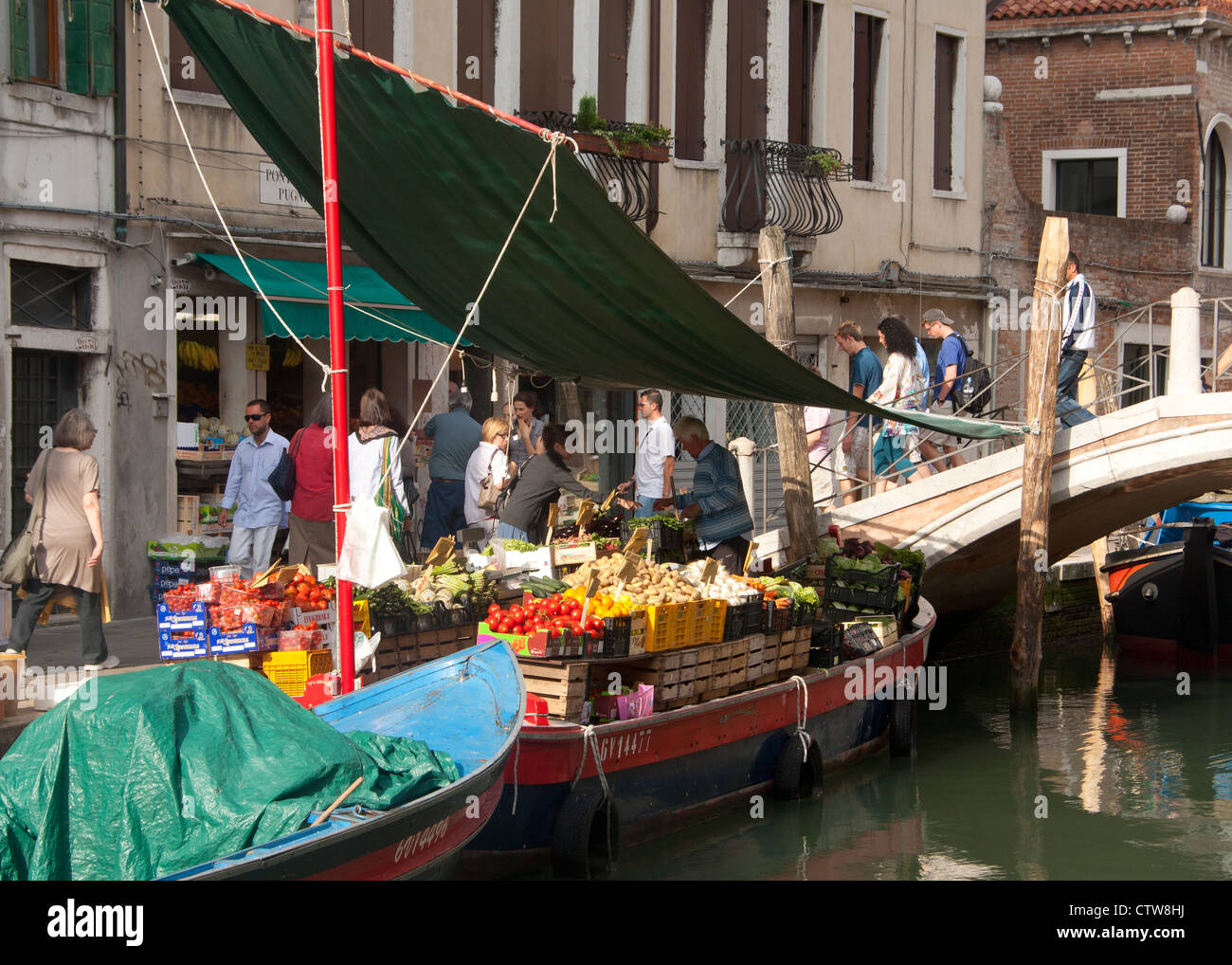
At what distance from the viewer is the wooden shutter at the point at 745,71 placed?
19.0 meters

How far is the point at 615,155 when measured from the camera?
54.3ft

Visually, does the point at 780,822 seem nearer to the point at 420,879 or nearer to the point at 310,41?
the point at 420,879

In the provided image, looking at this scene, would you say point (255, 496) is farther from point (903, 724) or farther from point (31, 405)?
point (903, 724)

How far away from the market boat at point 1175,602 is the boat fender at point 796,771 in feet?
27.7

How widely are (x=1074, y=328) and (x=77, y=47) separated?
29.2 feet

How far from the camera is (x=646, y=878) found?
8.91m

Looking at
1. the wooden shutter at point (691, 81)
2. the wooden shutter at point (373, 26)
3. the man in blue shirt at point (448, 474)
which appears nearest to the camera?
the man in blue shirt at point (448, 474)

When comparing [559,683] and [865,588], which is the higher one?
[865,588]

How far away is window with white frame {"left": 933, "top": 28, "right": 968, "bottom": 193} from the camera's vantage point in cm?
2211

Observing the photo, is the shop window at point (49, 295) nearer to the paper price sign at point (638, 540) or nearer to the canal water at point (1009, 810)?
the paper price sign at point (638, 540)

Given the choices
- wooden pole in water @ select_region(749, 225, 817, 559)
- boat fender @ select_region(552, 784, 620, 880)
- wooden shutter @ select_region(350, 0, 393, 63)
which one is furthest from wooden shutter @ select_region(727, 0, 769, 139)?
boat fender @ select_region(552, 784, 620, 880)

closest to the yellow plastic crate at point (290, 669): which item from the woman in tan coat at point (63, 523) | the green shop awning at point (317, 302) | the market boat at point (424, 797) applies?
the market boat at point (424, 797)

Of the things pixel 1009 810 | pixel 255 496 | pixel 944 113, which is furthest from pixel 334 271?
pixel 944 113

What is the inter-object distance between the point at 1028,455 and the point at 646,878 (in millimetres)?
6454
